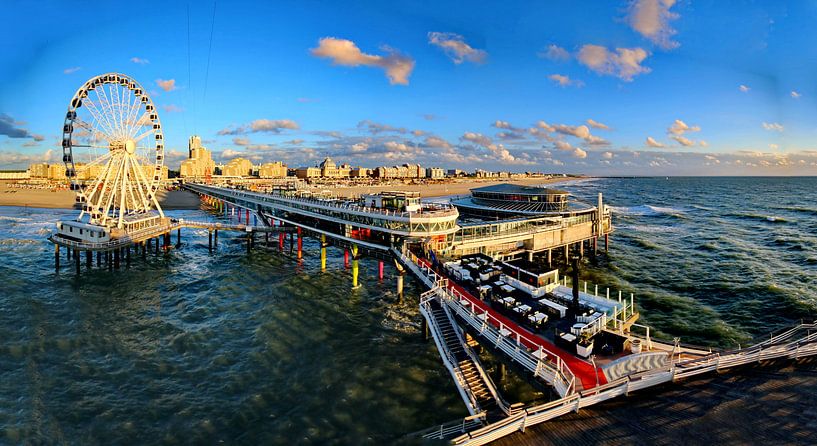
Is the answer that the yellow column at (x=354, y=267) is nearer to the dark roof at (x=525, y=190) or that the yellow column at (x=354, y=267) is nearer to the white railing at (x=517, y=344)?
the white railing at (x=517, y=344)

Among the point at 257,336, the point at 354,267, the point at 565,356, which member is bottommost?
the point at 257,336

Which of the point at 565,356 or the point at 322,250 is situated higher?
the point at 322,250

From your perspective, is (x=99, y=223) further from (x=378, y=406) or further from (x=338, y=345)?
(x=378, y=406)

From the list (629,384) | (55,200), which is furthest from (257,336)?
(55,200)

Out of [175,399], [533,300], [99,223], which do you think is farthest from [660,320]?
[99,223]

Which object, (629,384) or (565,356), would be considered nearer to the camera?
(629,384)

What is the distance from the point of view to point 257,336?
1401 inches

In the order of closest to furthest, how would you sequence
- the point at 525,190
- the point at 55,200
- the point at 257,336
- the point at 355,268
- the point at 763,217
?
the point at 257,336
the point at 355,268
the point at 525,190
the point at 763,217
the point at 55,200

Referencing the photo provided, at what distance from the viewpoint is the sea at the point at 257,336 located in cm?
2352

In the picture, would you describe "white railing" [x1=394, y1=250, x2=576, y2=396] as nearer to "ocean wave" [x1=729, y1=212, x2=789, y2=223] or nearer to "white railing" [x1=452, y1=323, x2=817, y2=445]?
"white railing" [x1=452, y1=323, x2=817, y2=445]

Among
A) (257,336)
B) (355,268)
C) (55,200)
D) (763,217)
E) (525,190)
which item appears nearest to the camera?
(257,336)

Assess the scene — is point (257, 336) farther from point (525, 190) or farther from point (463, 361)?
point (525, 190)

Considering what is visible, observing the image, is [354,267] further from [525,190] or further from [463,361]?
[525,190]

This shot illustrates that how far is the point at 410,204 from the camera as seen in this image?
4962 centimetres
